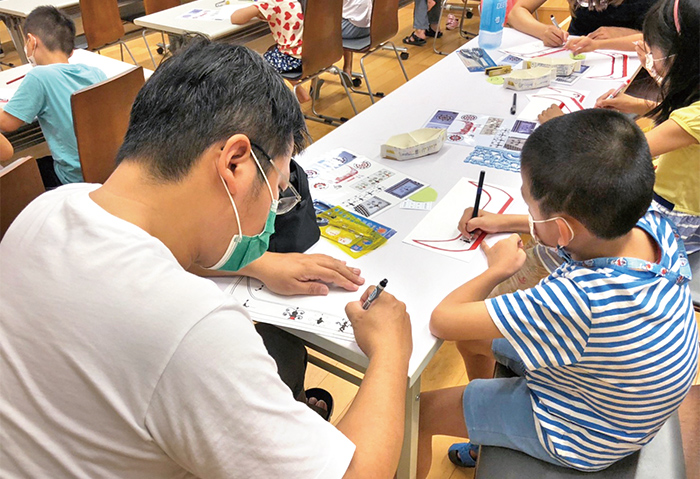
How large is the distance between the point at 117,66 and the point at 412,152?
176 centimetres

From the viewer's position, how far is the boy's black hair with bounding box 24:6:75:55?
2309mm

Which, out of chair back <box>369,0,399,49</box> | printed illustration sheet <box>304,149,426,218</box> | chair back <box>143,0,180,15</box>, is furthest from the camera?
chair back <box>143,0,180,15</box>

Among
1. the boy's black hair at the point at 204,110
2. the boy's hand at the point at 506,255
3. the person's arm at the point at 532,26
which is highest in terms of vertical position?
the boy's black hair at the point at 204,110

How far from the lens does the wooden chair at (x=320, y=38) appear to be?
2854 mm

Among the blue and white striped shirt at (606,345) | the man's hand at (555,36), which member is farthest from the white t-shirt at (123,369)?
the man's hand at (555,36)

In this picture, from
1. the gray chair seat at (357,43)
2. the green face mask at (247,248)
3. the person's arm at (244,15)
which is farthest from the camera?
the gray chair seat at (357,43)

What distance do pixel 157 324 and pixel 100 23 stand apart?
12.0 ft

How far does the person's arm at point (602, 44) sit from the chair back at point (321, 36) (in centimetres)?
126

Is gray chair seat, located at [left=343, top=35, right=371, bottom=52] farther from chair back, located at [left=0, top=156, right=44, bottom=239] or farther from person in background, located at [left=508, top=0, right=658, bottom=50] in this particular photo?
chair back, located at [left=0, top=156, right=44, bottom=239]

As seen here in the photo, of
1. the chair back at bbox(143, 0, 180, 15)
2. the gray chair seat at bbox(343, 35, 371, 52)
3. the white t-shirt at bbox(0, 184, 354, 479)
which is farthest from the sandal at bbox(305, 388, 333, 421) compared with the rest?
the chair back at bbox(143, 0, 180, 15)

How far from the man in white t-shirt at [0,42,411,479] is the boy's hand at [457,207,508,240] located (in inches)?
25.5

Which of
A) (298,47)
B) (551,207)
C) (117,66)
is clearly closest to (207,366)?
(551,207)

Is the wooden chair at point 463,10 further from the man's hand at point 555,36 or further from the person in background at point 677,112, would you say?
the person in background at point 677,112

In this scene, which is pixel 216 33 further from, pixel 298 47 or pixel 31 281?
pixel 31 281
